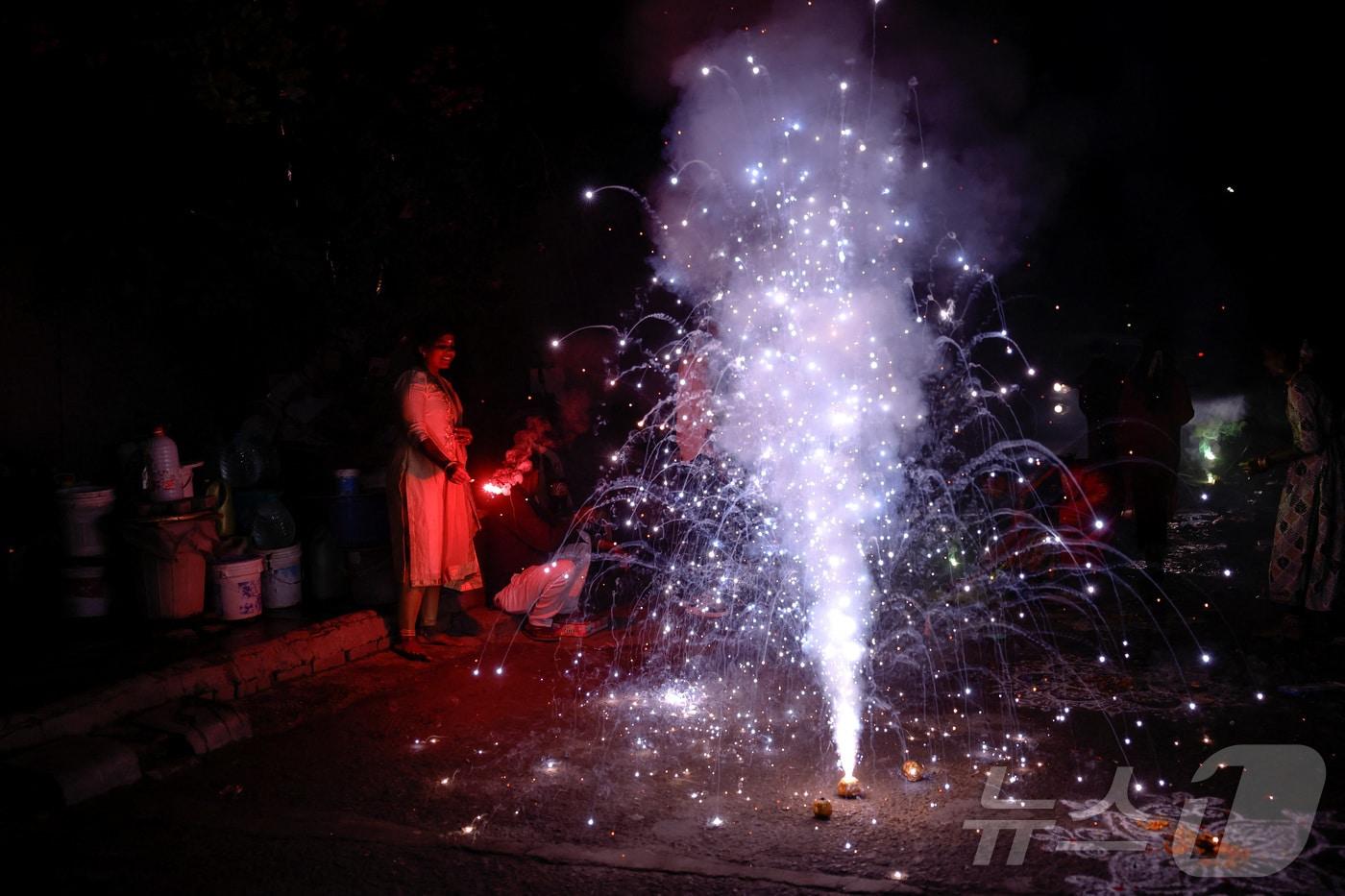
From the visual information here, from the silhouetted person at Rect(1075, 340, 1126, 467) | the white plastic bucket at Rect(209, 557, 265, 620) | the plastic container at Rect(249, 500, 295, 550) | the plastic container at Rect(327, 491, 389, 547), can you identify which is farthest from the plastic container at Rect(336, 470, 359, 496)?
the silhouetted person at Rect(1075, 340, 1126, 467)

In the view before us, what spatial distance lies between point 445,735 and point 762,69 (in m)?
6.16

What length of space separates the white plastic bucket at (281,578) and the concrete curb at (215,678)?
923 mm

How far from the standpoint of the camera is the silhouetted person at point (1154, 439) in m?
9.52

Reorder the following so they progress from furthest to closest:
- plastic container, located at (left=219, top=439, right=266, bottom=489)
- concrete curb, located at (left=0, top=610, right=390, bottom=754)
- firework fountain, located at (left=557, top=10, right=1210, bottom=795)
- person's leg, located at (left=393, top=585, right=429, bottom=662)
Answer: plastic container, located at (left=219, top=439, right=266, bottom=489) < person's leg, located at (left=393, top=585, right=429, bottom=662) < firework fountain, located at (left=557, top=10, right=1210, bottom=795) < concrete curb, located at (left=0, top=610, right=390, bottom=754)

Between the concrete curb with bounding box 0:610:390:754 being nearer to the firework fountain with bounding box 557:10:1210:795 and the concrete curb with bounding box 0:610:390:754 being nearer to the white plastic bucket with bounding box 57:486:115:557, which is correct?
the white plastic bucket with bounding box 57:486:115:557

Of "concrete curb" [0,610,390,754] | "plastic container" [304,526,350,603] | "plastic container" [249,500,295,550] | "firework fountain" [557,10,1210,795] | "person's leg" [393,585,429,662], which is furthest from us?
"plastic container" [304,526,350,603]

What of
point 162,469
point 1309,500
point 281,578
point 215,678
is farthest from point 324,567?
point 1309,500

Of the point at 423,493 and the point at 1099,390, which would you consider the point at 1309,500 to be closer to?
the point at 1099,390

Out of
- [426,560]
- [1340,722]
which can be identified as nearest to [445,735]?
[426,560]

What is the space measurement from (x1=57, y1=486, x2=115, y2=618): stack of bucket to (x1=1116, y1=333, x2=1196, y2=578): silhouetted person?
9.80 meters

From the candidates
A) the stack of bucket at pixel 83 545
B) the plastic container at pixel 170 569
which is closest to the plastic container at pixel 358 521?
the plastic container at pixel 170 569

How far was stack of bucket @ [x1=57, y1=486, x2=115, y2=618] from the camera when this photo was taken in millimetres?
7039

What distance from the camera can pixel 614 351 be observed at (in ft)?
38.2

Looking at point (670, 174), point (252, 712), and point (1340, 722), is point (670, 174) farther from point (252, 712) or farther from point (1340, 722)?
point (1340, 722)
